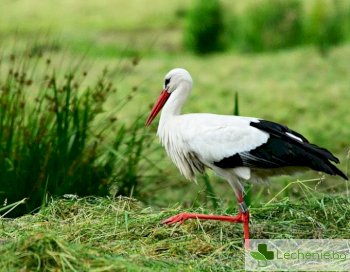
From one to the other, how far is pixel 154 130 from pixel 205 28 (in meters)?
4.03

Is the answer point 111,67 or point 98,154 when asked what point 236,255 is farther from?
point 111,67

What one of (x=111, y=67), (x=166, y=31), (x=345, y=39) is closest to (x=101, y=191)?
(x=111, y=67)

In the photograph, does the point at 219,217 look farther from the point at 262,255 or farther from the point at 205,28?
the point at 205,28

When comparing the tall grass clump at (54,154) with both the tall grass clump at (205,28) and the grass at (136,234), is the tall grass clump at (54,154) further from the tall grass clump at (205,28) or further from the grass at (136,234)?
the tall grass clump at (205,28)

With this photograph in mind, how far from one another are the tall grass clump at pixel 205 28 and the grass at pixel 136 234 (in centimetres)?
487

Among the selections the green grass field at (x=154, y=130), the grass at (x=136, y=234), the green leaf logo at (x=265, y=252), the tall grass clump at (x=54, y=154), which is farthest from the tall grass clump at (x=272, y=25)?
the green leaf logo at (x=265, y=252)

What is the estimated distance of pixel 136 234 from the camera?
3881mm

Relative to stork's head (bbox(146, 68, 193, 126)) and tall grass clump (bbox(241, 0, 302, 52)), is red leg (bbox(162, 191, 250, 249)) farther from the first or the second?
tall grass clump (bbox(241, 0, 302, 52))

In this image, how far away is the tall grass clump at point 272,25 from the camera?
898cm

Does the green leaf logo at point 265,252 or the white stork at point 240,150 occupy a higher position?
the white stork at point 240,150

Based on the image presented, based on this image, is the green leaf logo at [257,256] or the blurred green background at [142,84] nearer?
the green leaf logo at [257,256]

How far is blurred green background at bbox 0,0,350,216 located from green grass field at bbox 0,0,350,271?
2cm

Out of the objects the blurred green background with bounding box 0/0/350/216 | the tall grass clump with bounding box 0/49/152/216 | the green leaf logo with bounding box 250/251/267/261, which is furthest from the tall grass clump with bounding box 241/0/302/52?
the green leaf logo with bounding box 250/251/267/261

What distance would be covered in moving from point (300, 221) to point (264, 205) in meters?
0.28
